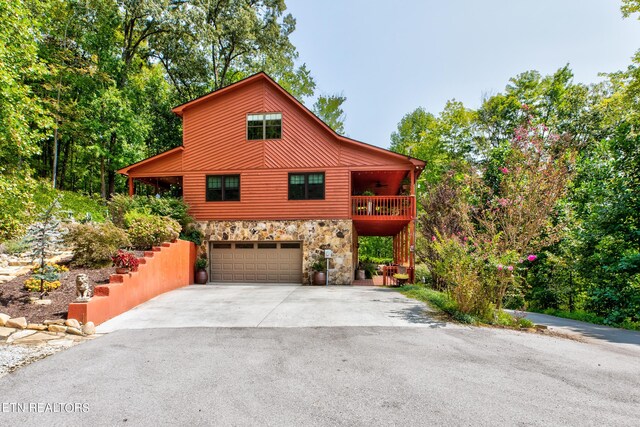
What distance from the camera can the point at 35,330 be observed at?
5.47 m

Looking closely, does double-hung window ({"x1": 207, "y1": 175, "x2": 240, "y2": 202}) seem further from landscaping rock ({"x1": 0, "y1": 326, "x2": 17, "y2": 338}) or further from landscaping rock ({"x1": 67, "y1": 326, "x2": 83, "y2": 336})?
landscaping rock ({"x1": 0, "y1": 326, "x2": 17, "y2": 338})

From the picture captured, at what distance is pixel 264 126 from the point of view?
13.7 metres

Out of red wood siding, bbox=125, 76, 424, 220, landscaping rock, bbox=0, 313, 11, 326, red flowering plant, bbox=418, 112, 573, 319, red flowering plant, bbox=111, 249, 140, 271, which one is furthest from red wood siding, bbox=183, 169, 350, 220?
landscaping rock, bbox=0, 313, 11, 326

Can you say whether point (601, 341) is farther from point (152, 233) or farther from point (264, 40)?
point (264, 40)

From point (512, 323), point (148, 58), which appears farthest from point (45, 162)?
point (512, 323)

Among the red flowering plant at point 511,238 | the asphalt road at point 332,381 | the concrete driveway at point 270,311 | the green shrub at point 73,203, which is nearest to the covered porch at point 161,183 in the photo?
the green shrub at point 73,203

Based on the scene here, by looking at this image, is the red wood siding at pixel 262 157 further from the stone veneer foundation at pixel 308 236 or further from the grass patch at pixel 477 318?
Result: the grass patch at pixel 477 318

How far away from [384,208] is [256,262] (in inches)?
246

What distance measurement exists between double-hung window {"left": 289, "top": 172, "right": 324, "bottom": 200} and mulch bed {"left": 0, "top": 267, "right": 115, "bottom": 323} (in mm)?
7769

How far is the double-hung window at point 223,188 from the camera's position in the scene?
13.7 meters

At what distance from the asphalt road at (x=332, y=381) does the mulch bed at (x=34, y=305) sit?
1.57 meters

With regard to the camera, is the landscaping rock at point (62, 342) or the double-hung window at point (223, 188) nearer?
the landscaping rock at point (62, 342)

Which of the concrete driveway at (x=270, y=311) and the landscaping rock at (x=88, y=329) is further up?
the landscaping rock at (x=88, y=329)

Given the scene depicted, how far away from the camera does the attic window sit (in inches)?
538
